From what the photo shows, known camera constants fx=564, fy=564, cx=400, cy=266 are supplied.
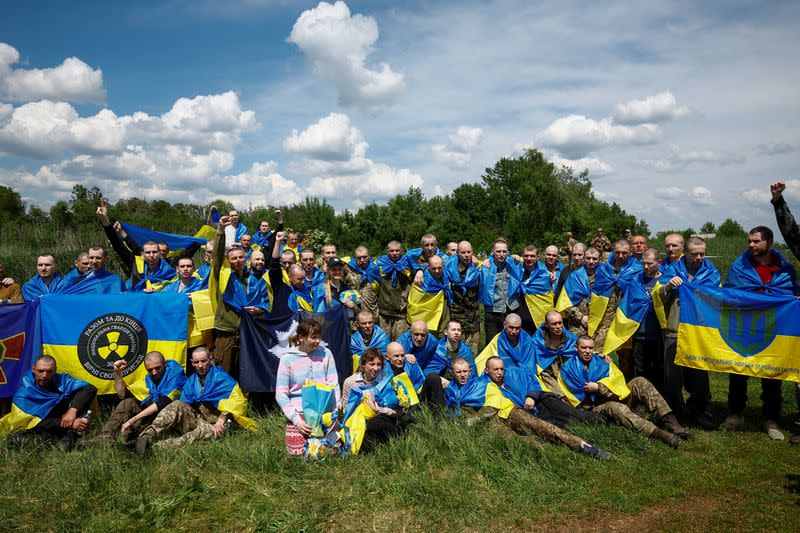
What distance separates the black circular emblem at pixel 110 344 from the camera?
748 cm

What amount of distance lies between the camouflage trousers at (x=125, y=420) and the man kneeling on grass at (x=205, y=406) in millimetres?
200

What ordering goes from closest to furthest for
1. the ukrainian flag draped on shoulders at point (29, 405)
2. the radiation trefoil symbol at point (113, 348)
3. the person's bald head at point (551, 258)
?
the ukrainian flag draped on shoulders at point (29, 405)
the radiation trefoil symbol at point (113, 348)
the person's bald head at point (551, 258)

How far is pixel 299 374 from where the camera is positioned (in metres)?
5.93

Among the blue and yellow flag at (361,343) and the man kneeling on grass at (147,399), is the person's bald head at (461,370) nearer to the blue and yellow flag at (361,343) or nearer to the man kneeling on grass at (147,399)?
the blue and yellow flag at (361,343)

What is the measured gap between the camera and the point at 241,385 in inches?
292

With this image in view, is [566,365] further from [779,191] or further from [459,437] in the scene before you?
[779,191]

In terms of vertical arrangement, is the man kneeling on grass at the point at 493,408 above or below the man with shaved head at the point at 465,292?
below

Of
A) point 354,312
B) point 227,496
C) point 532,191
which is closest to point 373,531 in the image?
point 227,496

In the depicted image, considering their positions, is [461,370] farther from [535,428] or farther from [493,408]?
[535,428]

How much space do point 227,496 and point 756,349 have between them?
6106 mm

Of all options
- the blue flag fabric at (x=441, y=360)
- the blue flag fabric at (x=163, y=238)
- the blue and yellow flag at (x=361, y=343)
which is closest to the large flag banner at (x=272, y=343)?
the blue and yellow flag at (x=361, y=343)

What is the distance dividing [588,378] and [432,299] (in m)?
2.63

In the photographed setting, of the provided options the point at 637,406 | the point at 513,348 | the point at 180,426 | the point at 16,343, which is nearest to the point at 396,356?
the point at 513,348

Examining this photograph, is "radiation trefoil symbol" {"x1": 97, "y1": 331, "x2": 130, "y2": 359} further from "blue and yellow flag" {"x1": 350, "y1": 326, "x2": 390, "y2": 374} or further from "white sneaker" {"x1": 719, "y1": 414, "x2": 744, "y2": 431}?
"white sneaker" {"x1": 719, "y1": 414, "x2": 744, "y2": 431}
